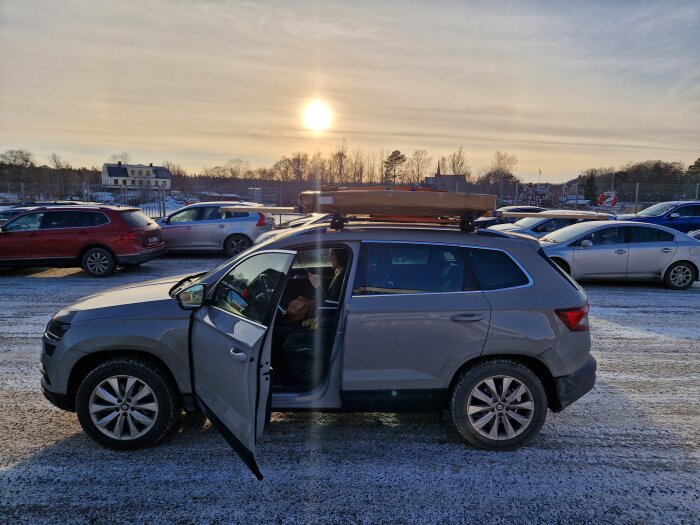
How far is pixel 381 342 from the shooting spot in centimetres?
339

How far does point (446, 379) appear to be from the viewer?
347 centimetres

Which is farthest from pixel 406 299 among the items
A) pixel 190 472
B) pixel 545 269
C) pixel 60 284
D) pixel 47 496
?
pixel 60 284

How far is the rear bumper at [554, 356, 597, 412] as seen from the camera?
351 centimetres

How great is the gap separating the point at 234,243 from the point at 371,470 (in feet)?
36.9

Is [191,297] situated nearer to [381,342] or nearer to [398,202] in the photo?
[381,342]

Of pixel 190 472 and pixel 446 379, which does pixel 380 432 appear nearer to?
pixel 446 379

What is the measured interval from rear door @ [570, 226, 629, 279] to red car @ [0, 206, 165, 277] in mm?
9687

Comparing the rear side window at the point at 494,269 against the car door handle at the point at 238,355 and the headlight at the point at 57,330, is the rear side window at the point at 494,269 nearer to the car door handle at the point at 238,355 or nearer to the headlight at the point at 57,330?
the car door handle at the point at 238,355

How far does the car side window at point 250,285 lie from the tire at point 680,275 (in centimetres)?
939

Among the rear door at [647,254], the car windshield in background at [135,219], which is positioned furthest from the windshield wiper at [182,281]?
the rear door at [647,254]

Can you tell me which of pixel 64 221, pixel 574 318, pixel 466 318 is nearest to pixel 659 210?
pixel 574 318

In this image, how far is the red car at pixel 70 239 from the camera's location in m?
10.4

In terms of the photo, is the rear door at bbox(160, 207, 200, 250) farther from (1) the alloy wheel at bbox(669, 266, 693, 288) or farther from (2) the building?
(2) the building

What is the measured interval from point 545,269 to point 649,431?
1662 millimetres
